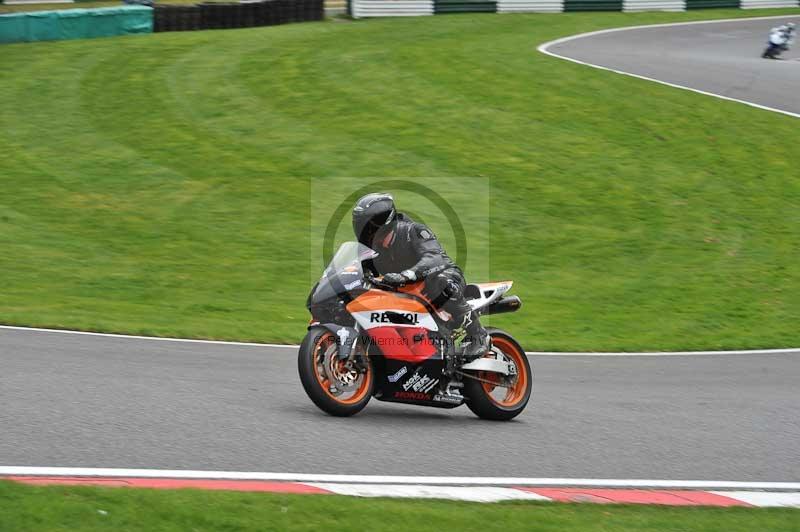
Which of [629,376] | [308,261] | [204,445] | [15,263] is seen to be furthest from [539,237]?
[204,445]

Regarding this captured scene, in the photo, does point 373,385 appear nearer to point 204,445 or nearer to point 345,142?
point 204,445

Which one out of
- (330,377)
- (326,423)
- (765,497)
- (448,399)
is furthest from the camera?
(448,399)

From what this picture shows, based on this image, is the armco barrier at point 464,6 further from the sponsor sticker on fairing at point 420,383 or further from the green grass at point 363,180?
the sponsor sticker on fairing at point 420,383

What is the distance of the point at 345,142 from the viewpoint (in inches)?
854

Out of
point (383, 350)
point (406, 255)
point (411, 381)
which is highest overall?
point (406, 255)

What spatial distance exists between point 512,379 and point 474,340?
599 millimetres

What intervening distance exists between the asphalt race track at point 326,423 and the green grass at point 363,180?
2096 mm

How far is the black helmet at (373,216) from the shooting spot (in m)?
8.45

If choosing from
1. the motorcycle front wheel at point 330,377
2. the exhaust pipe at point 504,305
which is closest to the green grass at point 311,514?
the motorcycle front wheel at point 330,377

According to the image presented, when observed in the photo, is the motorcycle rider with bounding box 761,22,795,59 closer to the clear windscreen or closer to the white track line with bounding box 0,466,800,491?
the clear windscreen

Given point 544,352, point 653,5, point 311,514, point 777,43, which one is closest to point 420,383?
point 311,514

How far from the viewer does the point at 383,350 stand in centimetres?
859

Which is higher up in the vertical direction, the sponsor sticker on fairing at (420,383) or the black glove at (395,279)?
the black glove at (395,279)

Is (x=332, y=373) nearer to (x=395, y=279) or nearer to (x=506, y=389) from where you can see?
(x=395, y=279)
